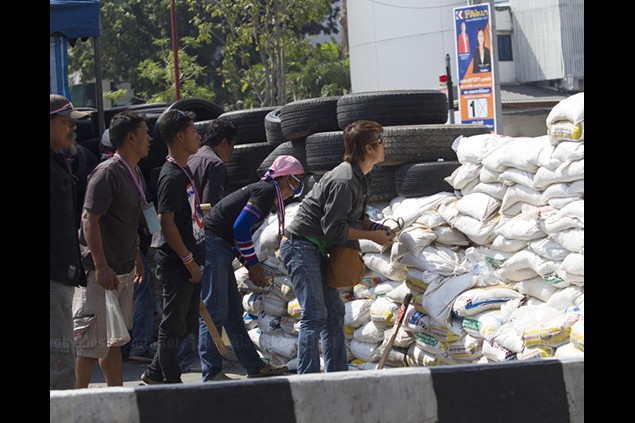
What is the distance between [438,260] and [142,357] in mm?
3100

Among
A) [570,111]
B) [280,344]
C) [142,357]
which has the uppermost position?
[570,111]

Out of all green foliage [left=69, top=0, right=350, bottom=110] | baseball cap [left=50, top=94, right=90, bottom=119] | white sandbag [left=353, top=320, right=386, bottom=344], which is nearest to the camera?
baseball cap [left=50, top=94, right=90, bottom=119]

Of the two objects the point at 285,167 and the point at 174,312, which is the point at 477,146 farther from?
the point at 174,312

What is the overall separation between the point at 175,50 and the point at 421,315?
72.5ft

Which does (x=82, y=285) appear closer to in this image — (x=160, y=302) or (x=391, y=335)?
Result: (x=391, y=335)

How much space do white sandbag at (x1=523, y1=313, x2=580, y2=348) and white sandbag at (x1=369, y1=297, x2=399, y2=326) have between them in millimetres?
1536

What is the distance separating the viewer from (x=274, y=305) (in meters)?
8.62

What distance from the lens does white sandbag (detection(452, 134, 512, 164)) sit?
7477 millimetres

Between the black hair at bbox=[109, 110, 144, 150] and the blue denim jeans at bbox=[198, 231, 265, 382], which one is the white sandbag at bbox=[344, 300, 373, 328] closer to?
the blue denim jeans at bbox=[198, 231, 265, 382]

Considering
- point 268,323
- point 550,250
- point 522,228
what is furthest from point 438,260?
point 268,323

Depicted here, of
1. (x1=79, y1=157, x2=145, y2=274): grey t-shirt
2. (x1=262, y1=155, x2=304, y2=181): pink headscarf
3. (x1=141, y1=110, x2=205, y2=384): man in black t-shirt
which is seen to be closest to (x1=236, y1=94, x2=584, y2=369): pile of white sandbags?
(x1=262, y1=155, x2=304, y2=181): pink headscarf

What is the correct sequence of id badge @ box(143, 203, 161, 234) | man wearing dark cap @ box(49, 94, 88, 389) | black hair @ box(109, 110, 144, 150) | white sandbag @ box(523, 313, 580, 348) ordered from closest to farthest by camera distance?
man wearing dark cap @ box(49, 94, 88, 389) < white sandbag @ box(523, 313, 580, 348) < black hair @ box(109, 110, 144, 150) < id badge @ box(143, 203, 161, 234)
